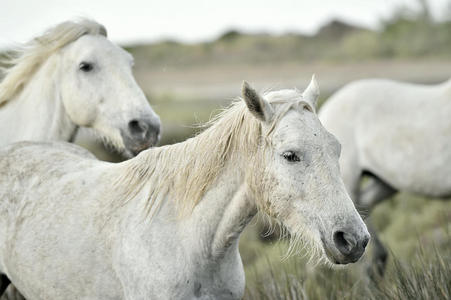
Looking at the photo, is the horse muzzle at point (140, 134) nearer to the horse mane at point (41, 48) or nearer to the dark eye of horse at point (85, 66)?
the dark eye of horse at point (85, 66)

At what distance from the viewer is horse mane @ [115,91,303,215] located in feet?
9.17

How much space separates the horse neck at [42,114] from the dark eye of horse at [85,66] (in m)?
0.25

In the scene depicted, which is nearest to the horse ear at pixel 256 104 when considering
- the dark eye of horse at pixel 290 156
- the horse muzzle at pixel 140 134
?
the dark eye of horse at pixel 290 156

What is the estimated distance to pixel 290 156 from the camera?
262 centimetres

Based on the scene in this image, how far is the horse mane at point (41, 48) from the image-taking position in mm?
4441

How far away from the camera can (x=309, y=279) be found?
205 inches

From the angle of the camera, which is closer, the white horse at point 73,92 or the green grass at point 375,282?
the green grass at point 375,282

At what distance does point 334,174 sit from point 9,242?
76.3 inches


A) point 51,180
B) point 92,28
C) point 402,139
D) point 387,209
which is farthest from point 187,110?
point 51,180

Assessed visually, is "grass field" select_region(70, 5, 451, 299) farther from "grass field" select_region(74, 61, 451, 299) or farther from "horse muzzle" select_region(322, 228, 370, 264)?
"horse muzzle" select_region(322, 228, 370, 264)

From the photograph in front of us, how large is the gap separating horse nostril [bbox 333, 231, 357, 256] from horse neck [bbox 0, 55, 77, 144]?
258cm

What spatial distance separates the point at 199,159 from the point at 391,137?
3815 millimetres

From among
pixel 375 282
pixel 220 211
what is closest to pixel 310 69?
pixel 375 282

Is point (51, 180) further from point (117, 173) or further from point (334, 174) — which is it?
point (334, 174)
